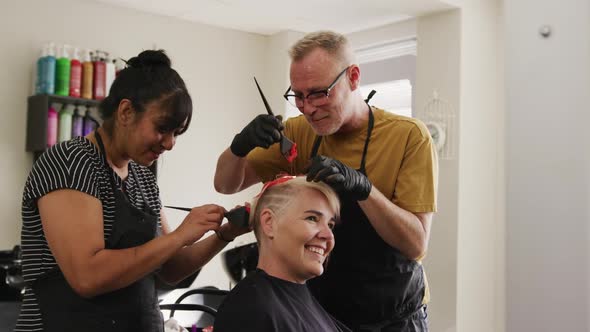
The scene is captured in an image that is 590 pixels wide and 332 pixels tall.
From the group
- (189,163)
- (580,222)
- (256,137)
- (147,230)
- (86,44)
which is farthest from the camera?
(189,163)

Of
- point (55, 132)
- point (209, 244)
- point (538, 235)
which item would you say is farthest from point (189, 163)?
point (538, 235)

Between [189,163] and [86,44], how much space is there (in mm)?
1348

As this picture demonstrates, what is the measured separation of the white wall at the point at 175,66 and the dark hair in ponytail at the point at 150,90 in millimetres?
3241

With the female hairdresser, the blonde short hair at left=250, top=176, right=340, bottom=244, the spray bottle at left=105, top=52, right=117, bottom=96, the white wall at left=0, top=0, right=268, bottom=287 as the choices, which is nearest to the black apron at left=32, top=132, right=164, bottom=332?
the female hairdresser

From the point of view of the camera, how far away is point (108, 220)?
154 cm

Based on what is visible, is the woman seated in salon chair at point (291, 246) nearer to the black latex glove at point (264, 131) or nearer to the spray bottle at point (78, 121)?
the black latex glove at point (264, 131)

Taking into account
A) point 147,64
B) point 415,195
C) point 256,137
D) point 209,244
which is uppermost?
point 147,64

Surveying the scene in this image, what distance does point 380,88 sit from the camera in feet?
18.3

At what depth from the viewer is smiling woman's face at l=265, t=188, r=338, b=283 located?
5.52ft

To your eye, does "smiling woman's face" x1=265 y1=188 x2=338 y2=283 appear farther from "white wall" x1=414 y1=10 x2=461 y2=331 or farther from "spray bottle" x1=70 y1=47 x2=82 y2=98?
"spray bottle" x1=70 y1=47 x2=82 y2=98

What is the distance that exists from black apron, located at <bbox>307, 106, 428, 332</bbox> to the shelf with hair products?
2.88 meters

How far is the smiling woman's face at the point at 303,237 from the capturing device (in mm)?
1683

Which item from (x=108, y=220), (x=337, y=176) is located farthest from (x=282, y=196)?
(x=108, y=220)

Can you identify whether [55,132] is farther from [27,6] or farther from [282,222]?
[282,222]
